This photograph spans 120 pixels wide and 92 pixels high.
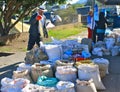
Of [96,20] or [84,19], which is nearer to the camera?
[96,20]

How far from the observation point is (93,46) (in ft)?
40.5

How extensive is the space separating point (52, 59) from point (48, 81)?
2.30m

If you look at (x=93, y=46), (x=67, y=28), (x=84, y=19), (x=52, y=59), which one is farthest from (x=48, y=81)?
(x=84, y=19)

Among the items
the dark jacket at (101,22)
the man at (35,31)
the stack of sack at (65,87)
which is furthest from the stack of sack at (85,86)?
the dark jacket at (101,22)

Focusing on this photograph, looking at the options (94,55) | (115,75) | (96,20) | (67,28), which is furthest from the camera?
(67,28)

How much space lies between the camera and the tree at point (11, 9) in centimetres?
1712

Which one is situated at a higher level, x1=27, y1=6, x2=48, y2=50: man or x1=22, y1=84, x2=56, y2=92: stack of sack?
x1=27, y1=6, x2=48, y2=50: man

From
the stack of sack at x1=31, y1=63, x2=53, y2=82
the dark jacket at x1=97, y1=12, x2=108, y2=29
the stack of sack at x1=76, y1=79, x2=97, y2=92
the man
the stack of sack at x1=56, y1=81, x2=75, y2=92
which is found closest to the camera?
the stack of sack at x1=56, y1=81, x2=75, y2=92

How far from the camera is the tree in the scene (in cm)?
1712

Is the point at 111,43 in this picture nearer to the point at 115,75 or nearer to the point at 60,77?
the point at 115,75

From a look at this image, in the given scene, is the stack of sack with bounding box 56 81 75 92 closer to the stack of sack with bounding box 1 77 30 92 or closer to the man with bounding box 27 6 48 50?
the stack of sack with bounding box 1 77 30 92

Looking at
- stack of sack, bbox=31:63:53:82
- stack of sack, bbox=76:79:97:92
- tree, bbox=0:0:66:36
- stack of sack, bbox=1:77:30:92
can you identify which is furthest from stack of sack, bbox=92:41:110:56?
tree, bbox=0:0:66:36

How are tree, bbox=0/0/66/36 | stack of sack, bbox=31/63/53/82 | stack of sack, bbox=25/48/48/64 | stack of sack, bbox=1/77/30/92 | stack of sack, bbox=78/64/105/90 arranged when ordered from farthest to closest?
tree, bbox=0/0/66/36
stack of sack, bbox=25/48/48/64
stack of sack, bbox=31/63/53/82
stack of sack, bbox=78/64/105/90
stack of sack, bbox=1/77/30/92

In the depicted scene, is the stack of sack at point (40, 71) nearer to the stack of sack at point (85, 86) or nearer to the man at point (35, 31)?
the stack of sack at point (85, 86)
